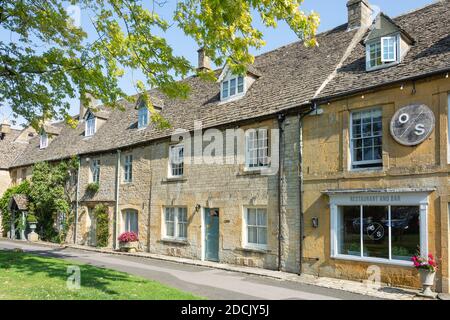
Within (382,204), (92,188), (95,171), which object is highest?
(95,171)

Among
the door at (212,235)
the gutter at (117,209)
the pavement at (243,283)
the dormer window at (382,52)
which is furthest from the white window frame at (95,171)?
the dormer window at (382,52)

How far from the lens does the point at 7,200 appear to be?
3250cm

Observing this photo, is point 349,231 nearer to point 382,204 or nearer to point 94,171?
point 382,204

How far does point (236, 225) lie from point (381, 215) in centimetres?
607

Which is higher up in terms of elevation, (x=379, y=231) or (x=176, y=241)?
(x=379, y=231)

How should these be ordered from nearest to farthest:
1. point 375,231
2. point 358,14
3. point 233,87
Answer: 1. point 375,231
2. point 358,14
3. point 233,87

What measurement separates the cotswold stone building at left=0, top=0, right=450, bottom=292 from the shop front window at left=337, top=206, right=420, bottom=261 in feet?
0.11

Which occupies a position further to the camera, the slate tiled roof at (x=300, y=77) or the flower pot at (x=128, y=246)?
the flower pot at (x=128, y=246)

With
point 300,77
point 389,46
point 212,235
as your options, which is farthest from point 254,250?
point 389,46

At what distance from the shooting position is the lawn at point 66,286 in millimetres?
8953

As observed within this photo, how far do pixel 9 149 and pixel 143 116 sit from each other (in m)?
20.7

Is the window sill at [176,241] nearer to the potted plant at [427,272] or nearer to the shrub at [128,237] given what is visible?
the shrub at [128,237]

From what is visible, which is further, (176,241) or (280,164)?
(176,241)

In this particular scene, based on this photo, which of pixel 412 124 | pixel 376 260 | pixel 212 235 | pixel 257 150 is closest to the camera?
pixel 412 124
